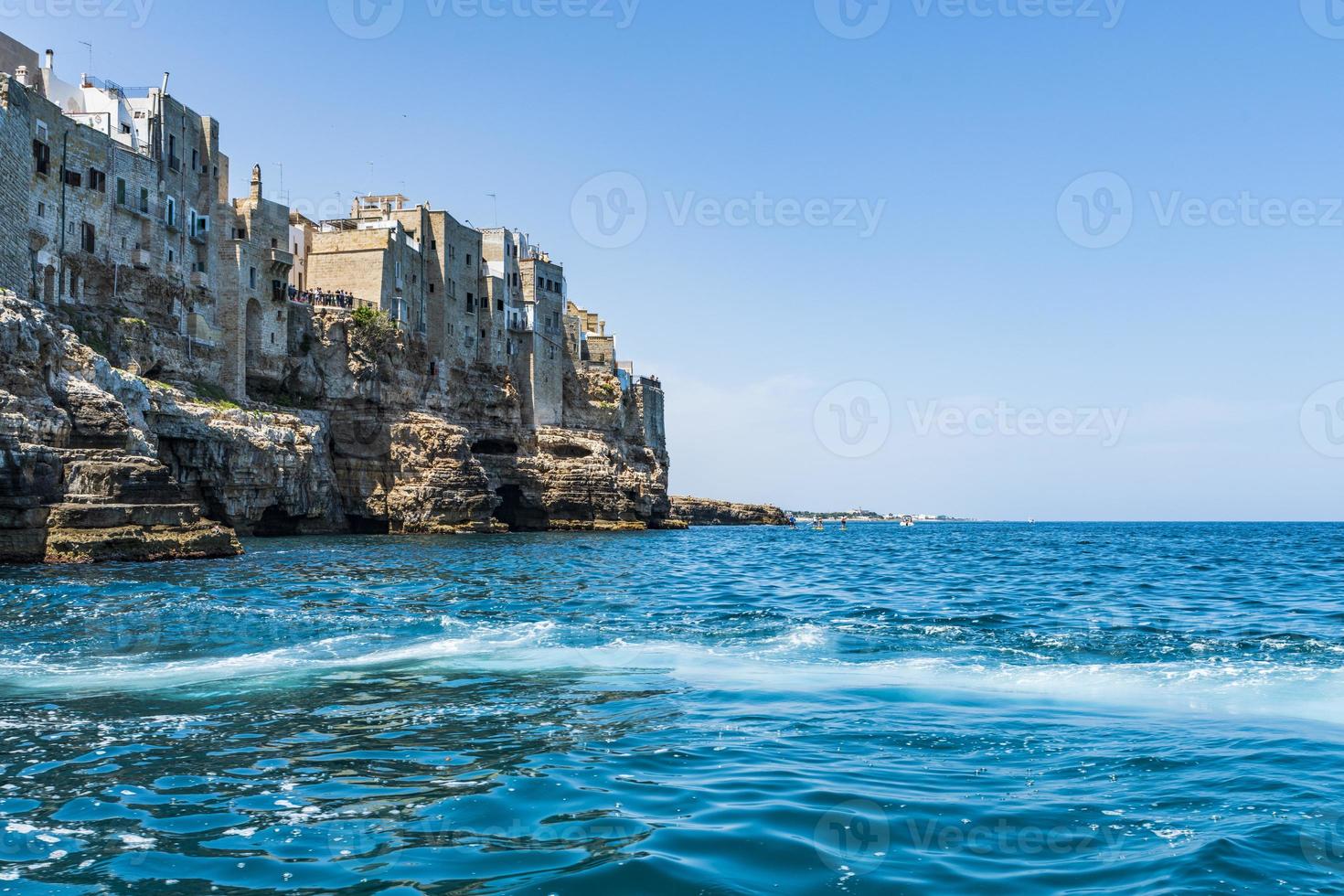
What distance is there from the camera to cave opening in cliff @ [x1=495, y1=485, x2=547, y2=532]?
3093 inches

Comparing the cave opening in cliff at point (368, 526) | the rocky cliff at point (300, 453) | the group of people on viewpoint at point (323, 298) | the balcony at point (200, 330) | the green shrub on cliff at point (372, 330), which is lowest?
the cave opening in cliff at point (368, 526)

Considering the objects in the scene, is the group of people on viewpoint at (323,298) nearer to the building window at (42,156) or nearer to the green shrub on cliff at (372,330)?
the green shrub on cliff at (372,330)

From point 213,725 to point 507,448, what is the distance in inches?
2765

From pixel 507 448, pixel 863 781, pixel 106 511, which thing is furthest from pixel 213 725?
pixel 507 448

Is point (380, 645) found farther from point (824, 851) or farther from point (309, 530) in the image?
point (309, 530)

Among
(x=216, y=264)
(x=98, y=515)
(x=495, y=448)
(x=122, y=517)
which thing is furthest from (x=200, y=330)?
(x=495, y=448)

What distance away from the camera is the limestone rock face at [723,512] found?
127m

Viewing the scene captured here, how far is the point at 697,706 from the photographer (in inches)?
460

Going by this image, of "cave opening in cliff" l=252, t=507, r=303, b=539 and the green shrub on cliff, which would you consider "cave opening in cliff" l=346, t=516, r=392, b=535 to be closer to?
"cave opening in cliff" l=252, t=507, r=303, b=539
